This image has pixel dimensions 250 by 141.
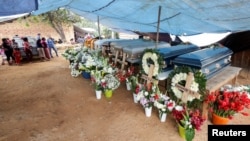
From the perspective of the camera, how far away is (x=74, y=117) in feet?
11.7

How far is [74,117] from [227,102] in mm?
2783

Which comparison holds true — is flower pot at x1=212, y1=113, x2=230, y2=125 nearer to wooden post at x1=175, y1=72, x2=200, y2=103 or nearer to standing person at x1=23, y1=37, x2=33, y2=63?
wooden post at x1=175, y1=72, x2=200, y2=103

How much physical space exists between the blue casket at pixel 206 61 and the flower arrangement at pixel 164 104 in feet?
3.13

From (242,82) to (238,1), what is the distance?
4.87 m

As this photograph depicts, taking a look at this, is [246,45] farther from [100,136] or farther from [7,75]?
[7,75]

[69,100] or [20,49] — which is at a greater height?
[20,49]

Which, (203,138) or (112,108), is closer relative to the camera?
(203,138)

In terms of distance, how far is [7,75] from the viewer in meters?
6.52

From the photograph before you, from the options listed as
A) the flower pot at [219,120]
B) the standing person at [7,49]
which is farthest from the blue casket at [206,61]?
the standing person at [7,49]

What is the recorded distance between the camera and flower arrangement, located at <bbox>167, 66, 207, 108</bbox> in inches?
124

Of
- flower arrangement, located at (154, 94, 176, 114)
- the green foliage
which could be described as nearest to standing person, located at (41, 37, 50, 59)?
flower arrangement, located at (154, 94, 176, 114)

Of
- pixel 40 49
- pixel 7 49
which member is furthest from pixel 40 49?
pixel 7 49

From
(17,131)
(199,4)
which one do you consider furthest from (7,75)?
(199,4)

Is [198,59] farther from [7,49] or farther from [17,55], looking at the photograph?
[7,49]
